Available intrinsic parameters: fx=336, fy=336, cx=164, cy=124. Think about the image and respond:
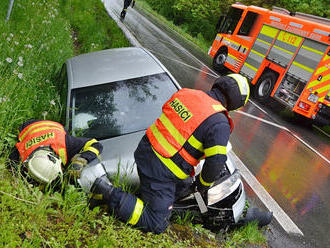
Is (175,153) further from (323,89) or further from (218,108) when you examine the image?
(323,89)

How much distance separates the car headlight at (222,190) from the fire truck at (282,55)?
7.32m

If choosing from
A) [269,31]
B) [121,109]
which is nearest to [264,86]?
[269,31]

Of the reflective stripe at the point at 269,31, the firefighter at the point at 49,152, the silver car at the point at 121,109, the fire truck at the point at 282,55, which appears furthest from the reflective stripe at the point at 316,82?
the firefighter at the point at 49,152

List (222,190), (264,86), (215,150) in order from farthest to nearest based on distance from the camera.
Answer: (264,86) → (222,190) → (215,150)

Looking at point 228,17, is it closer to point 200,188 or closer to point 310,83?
point 310,83

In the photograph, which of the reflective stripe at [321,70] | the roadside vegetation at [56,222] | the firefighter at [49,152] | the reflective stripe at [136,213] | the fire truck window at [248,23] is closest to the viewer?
the roadside vegetation at [56,222]

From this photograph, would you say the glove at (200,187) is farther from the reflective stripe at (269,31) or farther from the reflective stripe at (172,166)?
the reflective stripe at (269,31)

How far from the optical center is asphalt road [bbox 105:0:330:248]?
4.42 meters

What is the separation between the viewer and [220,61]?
14.8 meters

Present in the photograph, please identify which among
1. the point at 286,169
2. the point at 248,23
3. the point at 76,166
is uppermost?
the point at 248,23

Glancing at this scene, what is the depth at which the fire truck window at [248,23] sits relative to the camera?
13286 mm

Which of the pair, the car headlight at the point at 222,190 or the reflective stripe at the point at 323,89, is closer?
the car headlight at the point at 222,190

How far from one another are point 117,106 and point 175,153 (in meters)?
1.23

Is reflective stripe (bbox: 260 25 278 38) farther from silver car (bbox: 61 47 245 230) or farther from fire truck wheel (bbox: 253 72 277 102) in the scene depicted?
silver car (bbox: 61 47 245 230)
